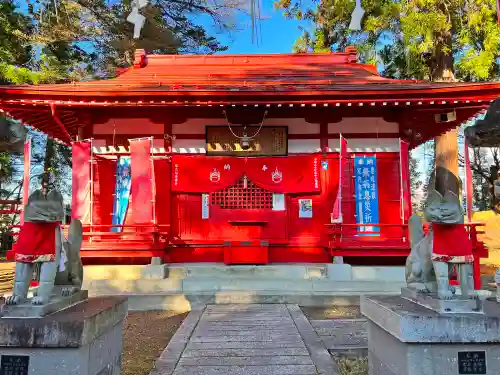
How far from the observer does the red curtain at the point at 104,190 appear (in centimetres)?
937

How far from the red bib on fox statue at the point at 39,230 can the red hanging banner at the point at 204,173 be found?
5803 millimetres

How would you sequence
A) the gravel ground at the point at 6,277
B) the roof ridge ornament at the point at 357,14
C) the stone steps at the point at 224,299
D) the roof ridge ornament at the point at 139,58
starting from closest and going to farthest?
the roof ridge ornament at the point at 357,14
the stone steps at the point at 224,299
the gravel ground at the point at 6,277
the roof ridge ornament at the point at 139,58

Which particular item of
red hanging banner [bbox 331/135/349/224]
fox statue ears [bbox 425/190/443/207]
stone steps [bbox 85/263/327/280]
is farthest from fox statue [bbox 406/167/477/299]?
stone steps [bbox 85/263/327/280]

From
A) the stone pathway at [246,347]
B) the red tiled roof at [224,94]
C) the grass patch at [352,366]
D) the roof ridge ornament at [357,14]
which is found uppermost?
the roof ridge ornament at [357,14]

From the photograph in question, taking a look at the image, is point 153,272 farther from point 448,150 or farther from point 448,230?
point 448,150

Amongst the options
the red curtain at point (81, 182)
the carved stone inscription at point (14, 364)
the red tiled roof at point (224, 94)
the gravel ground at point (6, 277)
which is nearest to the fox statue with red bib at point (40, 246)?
the carved stone inscription at point (14, 364)

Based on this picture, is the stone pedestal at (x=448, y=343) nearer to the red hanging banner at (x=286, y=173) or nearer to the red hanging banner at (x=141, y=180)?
the red hanging banner at (x=286, y=173)

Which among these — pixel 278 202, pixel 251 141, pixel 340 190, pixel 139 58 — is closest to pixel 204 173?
pixel 251 141

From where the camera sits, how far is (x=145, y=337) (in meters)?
5.94

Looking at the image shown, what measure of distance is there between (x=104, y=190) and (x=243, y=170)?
340 centimetres

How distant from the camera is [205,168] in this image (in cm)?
938

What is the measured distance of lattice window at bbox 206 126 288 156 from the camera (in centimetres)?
955

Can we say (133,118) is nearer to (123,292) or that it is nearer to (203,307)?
(123,292)

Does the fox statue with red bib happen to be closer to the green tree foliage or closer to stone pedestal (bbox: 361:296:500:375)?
stone pedestal (bbox: 361:296:500:375)
